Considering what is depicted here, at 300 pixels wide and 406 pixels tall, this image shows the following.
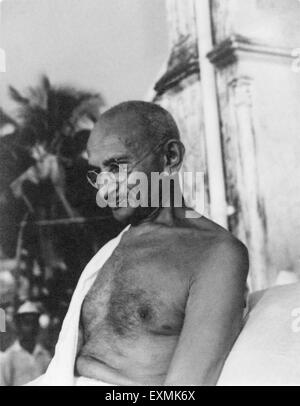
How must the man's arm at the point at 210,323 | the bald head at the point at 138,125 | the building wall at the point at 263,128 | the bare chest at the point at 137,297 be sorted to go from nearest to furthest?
the man's arm at the point at 210,323 < the bare chest at the point at 137,297 < the bald head at the point at 138,125 < the building wall at the point at 263,128

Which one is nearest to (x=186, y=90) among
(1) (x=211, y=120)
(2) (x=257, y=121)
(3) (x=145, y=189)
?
(1) (x=211, y=120)

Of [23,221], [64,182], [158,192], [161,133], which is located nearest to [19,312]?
[23,221]

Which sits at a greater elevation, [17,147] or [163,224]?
[17,147]

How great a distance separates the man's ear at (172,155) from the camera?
1.86 metres

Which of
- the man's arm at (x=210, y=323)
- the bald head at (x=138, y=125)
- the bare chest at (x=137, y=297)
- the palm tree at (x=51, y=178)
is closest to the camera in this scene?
the man's arm at (x=210, y=323)

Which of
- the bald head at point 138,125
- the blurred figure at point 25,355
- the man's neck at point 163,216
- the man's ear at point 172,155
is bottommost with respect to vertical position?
the blurred figure at point 25,355

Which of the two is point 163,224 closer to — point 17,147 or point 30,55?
point 17,147

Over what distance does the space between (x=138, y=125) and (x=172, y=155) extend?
0.43ft

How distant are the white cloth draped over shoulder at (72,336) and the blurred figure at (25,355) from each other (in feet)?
0.46

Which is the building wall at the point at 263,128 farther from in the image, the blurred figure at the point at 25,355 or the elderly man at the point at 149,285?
the blurred figure at the point at 25,355

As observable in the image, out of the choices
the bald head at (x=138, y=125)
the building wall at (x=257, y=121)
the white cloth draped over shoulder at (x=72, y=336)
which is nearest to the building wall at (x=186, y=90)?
the building wall at (x=257, y=121)

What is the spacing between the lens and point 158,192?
73.4 inches

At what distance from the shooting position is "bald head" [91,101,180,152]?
1.82 m
